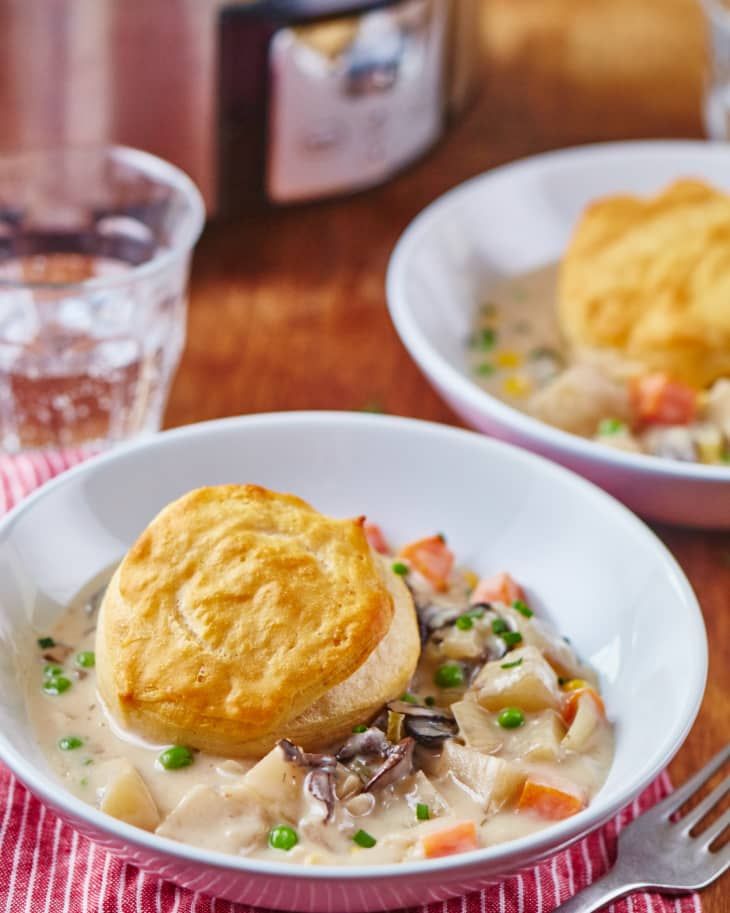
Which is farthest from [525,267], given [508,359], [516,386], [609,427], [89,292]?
[89,292]

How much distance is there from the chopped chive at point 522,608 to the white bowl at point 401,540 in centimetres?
6

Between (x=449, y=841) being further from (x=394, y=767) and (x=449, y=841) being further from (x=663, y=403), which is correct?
(x=663, y=403)

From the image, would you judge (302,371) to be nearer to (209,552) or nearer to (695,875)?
(209,552)

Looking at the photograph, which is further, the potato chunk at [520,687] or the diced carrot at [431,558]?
→ the diced carrot at [431,558]

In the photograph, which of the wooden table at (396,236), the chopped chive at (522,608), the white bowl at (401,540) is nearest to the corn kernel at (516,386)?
the wooden table at (396,236)

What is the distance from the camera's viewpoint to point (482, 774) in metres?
2.06

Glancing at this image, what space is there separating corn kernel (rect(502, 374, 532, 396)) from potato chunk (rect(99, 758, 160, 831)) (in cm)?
162

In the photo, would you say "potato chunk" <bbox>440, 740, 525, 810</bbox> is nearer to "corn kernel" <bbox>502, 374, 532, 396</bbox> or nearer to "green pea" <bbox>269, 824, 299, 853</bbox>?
"green pea" <bbox>269, 824, 299, 853</bbox>

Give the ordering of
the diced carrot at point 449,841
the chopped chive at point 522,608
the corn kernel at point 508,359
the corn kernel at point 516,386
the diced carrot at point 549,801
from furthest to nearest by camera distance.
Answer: the corn kernel at point 508,359 → the corn kernel at point 516,386 → the chopped chive at point 522,608 → the diced carrot at point 549,801 → the diced carrot at point 449,841

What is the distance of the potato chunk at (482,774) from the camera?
204cm

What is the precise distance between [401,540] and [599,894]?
34.6 inches

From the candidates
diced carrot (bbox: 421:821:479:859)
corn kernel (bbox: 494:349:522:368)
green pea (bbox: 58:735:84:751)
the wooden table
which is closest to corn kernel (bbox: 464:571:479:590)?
the wooden table

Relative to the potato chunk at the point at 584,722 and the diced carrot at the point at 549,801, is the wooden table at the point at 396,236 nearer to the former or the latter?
the potato chunk at the point at 584,722

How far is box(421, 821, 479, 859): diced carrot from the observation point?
1905mm
